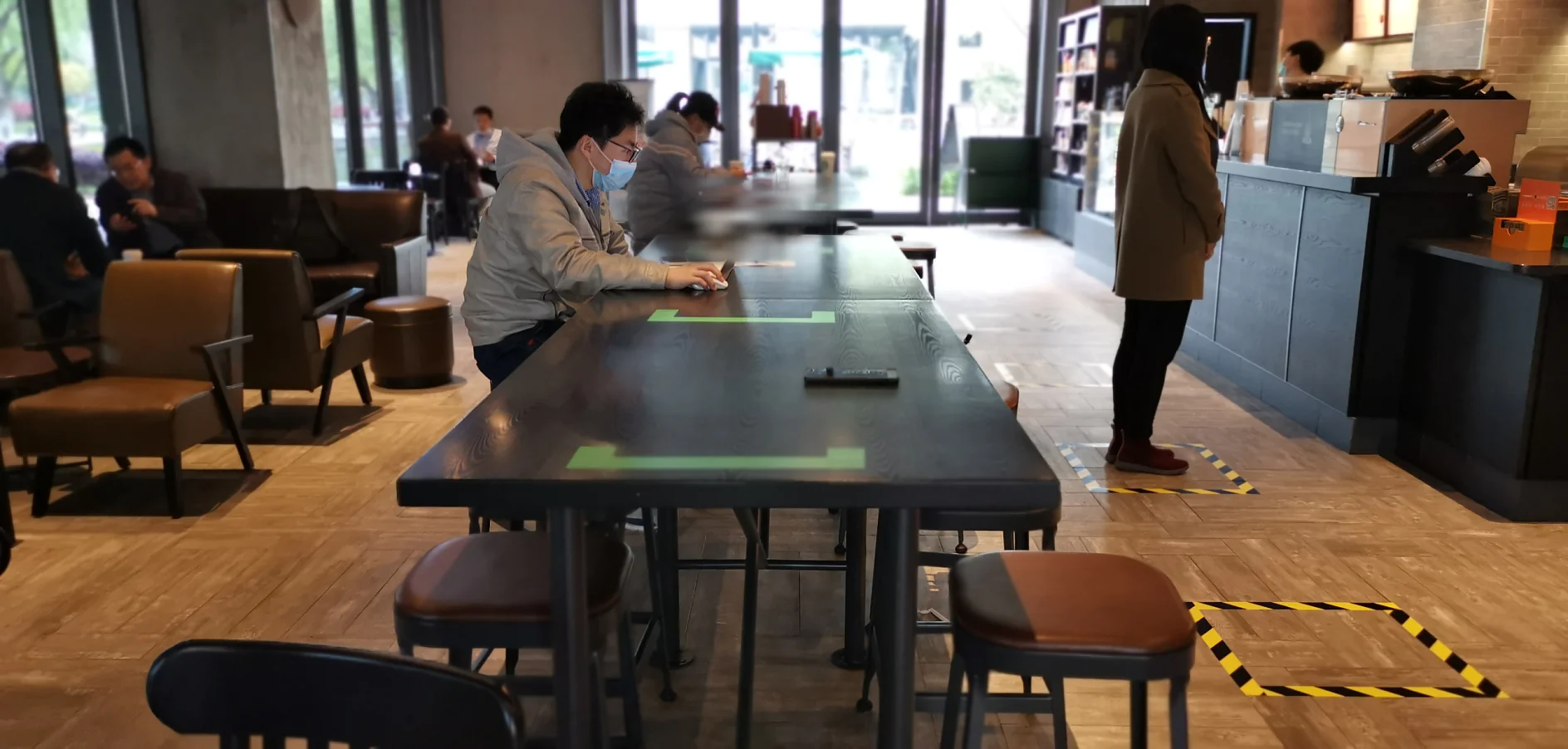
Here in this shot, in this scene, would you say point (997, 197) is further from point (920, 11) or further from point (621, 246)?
point (621, 246)

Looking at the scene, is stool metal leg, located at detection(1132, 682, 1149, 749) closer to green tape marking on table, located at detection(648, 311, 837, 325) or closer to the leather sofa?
green tape marking on table, located at detection(648, 311, 837, 325)

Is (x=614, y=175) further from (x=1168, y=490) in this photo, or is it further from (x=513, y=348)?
(x=1168, y=490)

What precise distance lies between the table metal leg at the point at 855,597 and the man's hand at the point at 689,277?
787 mm

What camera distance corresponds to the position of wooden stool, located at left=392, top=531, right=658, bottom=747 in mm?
1810

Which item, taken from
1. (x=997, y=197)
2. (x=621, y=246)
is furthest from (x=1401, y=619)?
(x=997, y=197)

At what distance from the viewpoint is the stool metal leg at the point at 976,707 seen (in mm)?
1745

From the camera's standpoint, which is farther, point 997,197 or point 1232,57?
point 997,197

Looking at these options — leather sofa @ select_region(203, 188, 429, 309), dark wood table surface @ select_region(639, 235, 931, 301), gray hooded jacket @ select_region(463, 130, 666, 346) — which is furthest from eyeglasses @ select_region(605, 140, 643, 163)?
leather sofa @ select_region(203, 188, 429, 309)

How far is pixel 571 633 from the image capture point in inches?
65.6

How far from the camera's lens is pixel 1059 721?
2.15 meters

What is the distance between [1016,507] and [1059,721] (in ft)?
2.62

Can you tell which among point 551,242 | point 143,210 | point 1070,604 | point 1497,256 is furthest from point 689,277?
point 143,210

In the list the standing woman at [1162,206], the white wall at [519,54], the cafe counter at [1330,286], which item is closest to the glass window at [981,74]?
the white wall at [519,54]

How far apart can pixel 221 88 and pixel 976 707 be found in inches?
274
